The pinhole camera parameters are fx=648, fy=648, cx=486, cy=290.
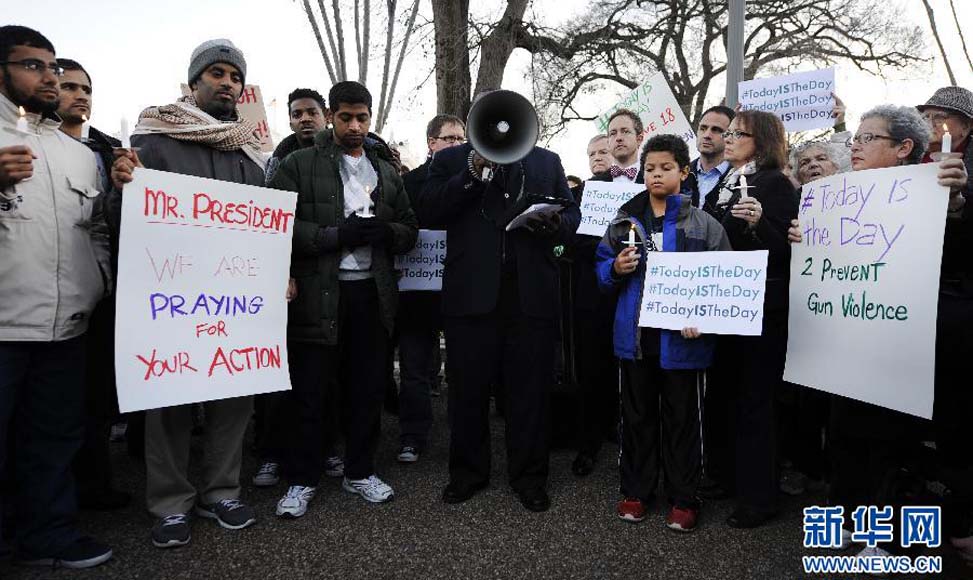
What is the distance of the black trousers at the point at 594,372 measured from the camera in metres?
4.07

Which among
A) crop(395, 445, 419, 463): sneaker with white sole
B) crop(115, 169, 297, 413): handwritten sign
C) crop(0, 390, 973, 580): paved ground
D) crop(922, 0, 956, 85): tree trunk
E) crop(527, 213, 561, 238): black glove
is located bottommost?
crop(0, 390, 973, 580): paved ground

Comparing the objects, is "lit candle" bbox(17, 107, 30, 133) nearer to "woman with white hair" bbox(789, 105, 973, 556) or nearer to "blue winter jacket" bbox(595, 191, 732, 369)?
"blue winter jacket" bbox(595, 191, 732, 369)

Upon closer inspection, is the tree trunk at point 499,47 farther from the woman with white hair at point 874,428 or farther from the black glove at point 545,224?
the woman with white hair at point 874,428

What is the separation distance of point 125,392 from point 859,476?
3095 millimetres

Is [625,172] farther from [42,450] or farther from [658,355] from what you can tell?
[42,450]

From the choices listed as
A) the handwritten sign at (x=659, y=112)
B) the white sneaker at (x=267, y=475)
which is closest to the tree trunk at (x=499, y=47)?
the handwritten sign at (x=659, y=112)

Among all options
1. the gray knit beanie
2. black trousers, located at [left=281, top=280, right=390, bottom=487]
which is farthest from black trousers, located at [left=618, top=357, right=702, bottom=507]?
the gray knit beanie

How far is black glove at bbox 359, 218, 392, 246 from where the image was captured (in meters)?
3.28

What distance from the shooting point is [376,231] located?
330 centimetres

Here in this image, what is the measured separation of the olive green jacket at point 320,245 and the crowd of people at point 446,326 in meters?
0.01

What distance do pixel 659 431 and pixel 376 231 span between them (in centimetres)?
177

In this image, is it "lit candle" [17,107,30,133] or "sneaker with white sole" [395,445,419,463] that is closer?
"lit candle" [17,107,30,133]

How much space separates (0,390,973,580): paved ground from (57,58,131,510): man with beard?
115 mm

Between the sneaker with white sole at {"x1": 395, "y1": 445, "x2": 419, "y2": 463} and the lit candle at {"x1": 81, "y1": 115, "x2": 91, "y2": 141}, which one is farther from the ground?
the lit candle at {"x1": 81, "y1": 115, "x2": 91, "y2": 141}
